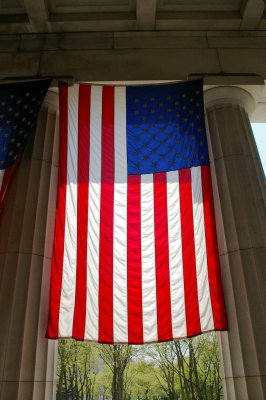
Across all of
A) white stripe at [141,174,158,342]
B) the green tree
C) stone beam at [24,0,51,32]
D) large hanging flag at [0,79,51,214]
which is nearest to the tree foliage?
the green tree

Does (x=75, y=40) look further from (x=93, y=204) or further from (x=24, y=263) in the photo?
(x=24, y=263)

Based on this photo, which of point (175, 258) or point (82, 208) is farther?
point (82, 208)

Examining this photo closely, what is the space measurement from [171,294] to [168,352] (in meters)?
41.8

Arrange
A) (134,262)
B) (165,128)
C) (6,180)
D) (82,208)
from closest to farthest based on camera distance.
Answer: (134,262) → (82,208) → (6,180) → (165,128)

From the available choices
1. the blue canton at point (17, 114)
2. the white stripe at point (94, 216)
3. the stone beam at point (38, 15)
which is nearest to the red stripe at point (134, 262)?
the white stripe at point (94, 216)

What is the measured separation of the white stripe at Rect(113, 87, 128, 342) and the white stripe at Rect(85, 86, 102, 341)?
0.40 m

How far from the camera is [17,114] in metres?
8.93

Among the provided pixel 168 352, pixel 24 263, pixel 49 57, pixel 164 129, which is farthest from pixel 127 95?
pixel 168 352

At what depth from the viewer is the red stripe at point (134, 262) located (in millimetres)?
7012

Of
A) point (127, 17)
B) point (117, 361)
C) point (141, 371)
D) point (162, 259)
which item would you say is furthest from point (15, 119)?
point (141, 371)

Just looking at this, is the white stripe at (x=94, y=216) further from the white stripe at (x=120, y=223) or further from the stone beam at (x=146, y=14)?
the stone beam at (x=146, y=14)

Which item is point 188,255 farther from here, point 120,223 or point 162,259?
point 120,223

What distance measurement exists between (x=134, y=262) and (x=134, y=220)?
3.19 ft

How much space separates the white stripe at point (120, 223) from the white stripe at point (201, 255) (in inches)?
62.4
